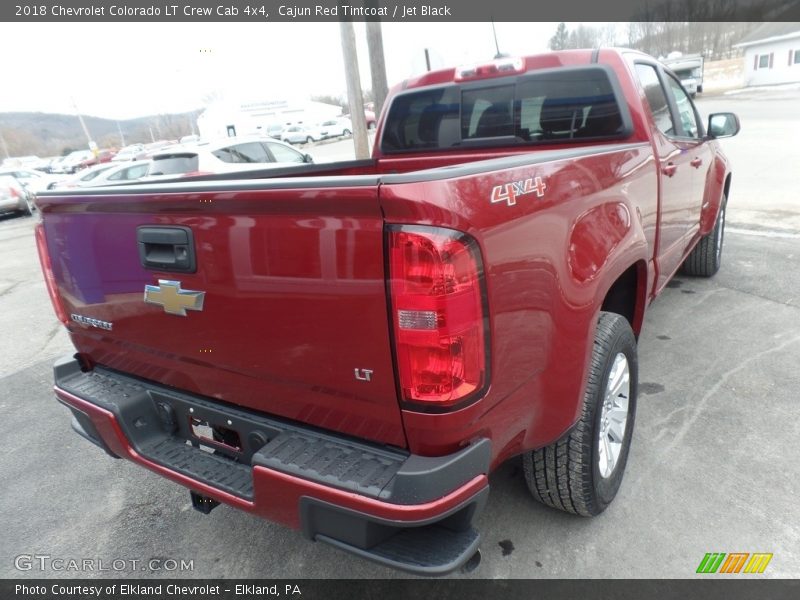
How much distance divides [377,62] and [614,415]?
8.18 metres

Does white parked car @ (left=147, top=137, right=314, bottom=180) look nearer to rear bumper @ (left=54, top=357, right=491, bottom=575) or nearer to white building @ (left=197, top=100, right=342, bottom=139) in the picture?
rear bumper @ (left=54, top=357, right=491, bottom=575)

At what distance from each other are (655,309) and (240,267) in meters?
4.11

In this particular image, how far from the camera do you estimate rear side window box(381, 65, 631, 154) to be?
3.10m

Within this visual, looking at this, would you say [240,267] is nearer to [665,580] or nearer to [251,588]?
[251,588]

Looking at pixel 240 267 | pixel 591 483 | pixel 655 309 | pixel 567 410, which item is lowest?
pixel 655 309

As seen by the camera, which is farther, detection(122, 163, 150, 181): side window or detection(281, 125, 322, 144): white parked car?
detection(281, 125, 322, 144): white parked car

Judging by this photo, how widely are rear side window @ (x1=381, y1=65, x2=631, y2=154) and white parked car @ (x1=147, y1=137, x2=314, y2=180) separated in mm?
6771

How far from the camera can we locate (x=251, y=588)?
2.31m

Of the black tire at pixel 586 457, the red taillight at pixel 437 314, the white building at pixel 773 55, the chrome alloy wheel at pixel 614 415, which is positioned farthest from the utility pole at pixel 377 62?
the white building at pixel 773 55

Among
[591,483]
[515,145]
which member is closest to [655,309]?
[515,145]

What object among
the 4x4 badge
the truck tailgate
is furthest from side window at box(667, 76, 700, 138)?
the truck tailgate

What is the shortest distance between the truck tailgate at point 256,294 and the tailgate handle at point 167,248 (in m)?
0.01

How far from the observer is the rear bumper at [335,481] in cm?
158

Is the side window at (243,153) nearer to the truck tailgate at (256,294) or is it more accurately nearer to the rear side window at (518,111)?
the rear side window at (518,111)
